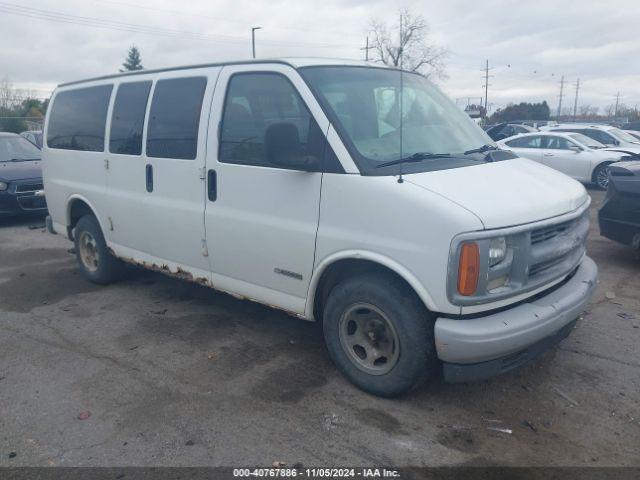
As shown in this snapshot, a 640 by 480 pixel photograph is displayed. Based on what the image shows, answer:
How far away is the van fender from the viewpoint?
334 centimetres

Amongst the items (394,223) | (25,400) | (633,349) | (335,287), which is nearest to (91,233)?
(25,400)

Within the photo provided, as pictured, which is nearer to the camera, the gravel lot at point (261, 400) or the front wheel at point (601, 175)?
the gravel lot at point (261, 400)

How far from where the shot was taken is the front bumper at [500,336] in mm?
3248

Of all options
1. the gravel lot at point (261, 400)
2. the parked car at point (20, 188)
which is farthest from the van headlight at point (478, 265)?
the parked car at point (20, 188)

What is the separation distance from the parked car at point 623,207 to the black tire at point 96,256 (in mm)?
5552

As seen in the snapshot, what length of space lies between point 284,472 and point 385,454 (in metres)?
0.57

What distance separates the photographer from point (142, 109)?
5.26 meters

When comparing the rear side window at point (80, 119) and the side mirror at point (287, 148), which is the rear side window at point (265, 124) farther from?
the rear side window at point (80, 119)

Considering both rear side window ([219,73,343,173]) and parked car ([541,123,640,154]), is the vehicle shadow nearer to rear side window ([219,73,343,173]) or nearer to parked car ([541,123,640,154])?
rear side window ([219,73,343,173])

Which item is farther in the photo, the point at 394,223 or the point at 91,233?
the point at 91,233

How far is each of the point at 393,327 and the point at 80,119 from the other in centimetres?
436

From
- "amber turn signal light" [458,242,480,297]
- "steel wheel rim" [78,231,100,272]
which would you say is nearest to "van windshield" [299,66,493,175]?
"amber turn signal light" [458,242,480,297]

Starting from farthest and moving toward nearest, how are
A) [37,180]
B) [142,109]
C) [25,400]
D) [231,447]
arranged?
1. [37,180]
2. [142,109]
3. [25,400]
4. [231,447]

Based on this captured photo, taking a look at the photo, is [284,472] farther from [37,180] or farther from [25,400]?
[37,180]
